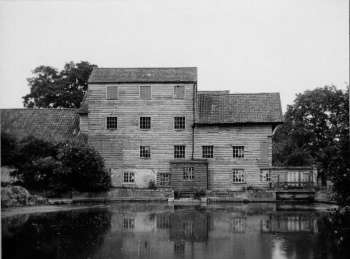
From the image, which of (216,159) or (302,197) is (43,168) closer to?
(216,159)

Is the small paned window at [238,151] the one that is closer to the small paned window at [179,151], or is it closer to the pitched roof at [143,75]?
the small paned window at [179,151]

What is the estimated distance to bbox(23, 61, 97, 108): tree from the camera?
46031mm

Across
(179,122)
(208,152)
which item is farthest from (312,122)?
(179,122)

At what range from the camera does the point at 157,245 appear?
13750mm

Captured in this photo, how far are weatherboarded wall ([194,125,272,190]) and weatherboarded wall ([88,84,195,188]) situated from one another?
2.19 metres

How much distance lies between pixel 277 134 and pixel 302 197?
27.2 m

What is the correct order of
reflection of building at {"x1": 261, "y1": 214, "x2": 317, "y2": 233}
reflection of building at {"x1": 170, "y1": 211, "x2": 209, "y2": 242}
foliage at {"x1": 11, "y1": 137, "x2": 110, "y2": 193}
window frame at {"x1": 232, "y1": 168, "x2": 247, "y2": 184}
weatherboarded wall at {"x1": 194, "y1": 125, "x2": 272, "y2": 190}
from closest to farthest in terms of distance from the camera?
reflection of building at {"x1": 170, "y1": 211, "x2": 209, "y2": 242} < reflection of building at {"x1": 261, "y1": 214, "x2": 317, "y2": 233} < foliage at {"x1": 11, "y1": 137, "x2": 110, "y2": 193} < weatherboarded wall at {"x1": 194, "y1": 125, "x2": 272, "y2": 190} < window frame at {"x1": 232, "y1": 168, "x2": 247, "y2": 184}

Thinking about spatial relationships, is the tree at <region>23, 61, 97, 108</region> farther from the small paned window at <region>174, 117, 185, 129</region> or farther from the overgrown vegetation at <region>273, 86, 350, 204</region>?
the overgrown vegetation at <region>273, 86, 350, 204</region>

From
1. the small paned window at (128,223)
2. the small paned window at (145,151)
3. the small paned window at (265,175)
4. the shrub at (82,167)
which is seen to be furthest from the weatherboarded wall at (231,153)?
the small paned window at (128,223)

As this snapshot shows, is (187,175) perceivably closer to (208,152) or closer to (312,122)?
(208,152)

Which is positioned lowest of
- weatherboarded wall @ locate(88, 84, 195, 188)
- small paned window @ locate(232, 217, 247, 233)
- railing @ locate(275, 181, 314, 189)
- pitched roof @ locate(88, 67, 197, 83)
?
small paned window @ locate(232, 217, 247, 233)

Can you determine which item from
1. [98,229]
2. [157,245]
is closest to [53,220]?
[98,229]

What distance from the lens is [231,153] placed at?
121 feet

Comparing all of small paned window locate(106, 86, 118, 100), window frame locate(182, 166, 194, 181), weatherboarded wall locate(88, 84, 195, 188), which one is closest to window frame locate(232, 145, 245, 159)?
weatherboarded wall locate(88, 84, 195, 188)
